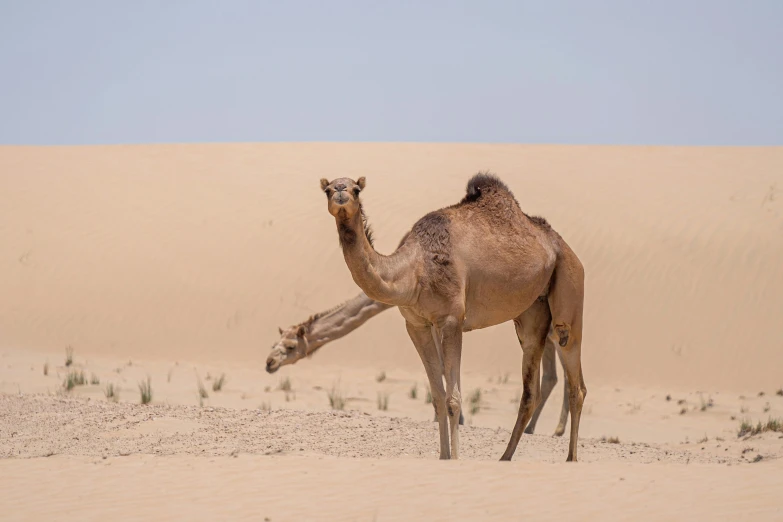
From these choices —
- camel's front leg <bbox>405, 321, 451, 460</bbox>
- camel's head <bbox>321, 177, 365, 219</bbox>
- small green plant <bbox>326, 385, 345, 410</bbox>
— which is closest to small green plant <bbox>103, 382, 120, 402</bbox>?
small green plant <bbox>326, 385, 345, 410</bbox>

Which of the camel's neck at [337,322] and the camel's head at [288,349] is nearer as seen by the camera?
the camel's head at [288,349]

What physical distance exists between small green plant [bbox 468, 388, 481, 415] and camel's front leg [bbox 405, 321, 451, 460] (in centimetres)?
543

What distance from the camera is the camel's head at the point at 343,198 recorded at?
752 centimetres

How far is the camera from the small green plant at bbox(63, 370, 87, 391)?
14417 millimetres

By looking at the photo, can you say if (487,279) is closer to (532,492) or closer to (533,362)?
(533,362)

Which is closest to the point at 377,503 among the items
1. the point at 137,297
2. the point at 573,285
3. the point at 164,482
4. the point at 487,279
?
the point at 164,482

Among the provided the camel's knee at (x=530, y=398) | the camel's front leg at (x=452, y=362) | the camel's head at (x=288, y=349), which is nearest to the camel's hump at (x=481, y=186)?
the camel's front leg at (x=452, y=362)

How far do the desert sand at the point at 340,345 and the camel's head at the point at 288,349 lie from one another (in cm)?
65

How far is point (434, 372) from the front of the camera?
28.9ft

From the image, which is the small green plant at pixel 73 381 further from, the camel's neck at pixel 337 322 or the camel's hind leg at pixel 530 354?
the camel's hind leg at pixel 530 354

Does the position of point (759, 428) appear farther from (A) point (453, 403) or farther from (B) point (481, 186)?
(A) point (453, 403)

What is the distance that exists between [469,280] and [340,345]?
12.1 metres

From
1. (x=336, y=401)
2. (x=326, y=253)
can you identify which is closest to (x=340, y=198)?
(x=336, y=401)

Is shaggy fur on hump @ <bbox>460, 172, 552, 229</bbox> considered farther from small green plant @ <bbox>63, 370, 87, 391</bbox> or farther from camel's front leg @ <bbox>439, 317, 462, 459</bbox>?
small green plant @ <bbox>63, 370, 87, 391</bbox>
